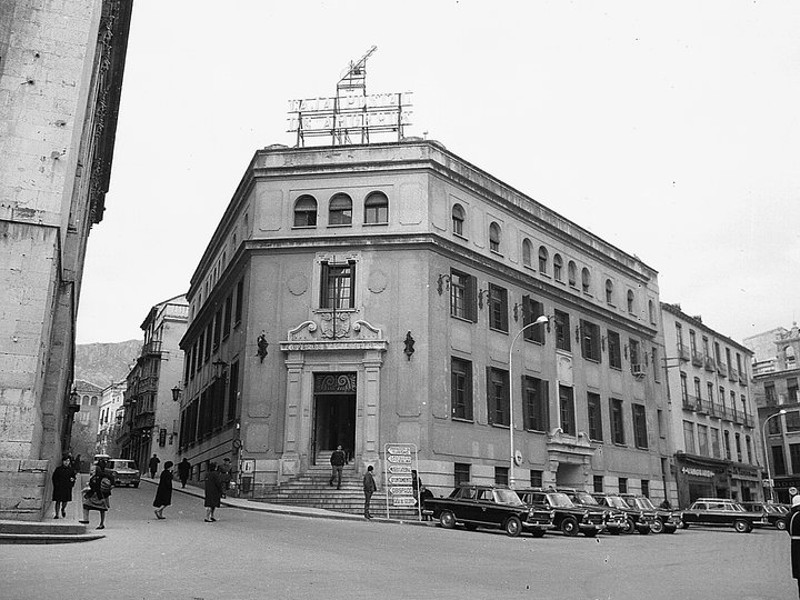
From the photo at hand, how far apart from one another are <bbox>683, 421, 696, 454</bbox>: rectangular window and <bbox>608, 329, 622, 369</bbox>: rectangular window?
34.4ft

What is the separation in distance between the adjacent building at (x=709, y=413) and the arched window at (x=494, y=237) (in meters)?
17.7

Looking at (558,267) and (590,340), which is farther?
(590,340)

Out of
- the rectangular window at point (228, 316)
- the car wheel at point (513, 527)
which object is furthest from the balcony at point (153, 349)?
the car wheel at point (513, 527)

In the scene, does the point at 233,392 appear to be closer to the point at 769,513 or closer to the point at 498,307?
the point at 498,307

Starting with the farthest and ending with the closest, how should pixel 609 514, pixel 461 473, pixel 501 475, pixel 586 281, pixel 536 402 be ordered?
pixel 586 281
pixel 536 402
pixel 501 475
pixel 461 473
pixel 609 514

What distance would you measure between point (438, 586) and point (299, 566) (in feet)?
8.29

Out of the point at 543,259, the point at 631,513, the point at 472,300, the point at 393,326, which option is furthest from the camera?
the point at 543,259

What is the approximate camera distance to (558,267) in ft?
133

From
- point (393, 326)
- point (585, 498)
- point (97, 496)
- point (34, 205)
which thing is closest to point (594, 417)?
point (585, 498)

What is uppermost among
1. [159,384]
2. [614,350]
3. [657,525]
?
[159,384]

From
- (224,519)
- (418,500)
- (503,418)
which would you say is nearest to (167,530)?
(224,519)

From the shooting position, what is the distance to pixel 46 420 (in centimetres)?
1955

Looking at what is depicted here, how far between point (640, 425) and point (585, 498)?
18.0 meters

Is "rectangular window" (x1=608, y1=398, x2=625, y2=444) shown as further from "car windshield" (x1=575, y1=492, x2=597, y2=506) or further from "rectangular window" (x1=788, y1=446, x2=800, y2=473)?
"rectangular window" (x1=788, y1=446, x2=800, y2=473)
